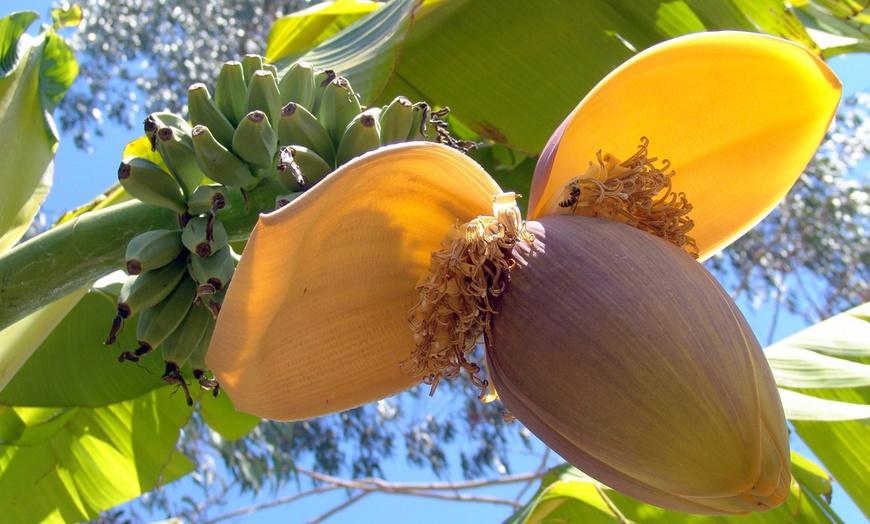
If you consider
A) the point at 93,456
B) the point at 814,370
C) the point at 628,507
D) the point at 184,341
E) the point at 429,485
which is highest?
the point at 184,341

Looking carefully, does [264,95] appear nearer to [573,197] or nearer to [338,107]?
[338,107]

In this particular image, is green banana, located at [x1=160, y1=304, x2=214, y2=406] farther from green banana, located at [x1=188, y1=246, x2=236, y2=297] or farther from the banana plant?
the banana plant

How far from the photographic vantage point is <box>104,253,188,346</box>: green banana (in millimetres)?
1092

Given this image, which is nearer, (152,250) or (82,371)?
(152,250)

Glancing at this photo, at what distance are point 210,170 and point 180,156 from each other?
8 cm

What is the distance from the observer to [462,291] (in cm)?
102

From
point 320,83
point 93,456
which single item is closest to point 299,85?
point 320,83

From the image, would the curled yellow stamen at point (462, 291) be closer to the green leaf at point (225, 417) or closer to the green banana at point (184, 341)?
the green banana at point (184, 341)

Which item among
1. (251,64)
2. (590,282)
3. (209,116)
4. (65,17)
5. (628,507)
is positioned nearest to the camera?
(590,282)

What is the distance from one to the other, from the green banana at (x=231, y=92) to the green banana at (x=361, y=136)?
0.25 metres

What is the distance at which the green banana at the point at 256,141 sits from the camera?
1084 millimetres

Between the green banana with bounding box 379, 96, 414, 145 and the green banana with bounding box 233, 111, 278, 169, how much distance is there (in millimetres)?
155

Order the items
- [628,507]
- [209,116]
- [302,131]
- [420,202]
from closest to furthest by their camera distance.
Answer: [420,202] → [302,131] → [209,116] → [628,507]

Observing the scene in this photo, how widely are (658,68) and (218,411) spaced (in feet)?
4.63
